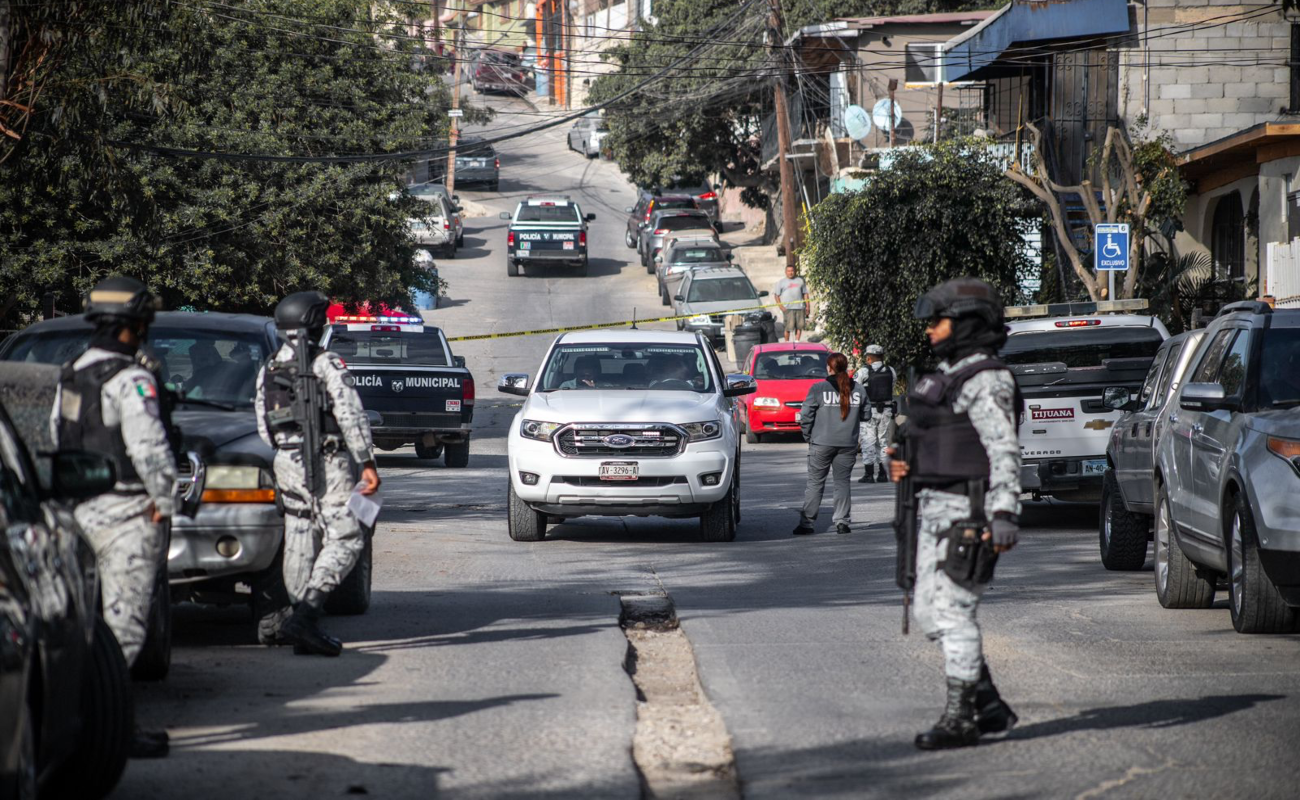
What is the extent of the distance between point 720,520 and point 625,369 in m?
1.83

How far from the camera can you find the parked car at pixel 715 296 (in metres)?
39.8

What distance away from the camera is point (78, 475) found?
5.01 metres

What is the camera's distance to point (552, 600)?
10672mm

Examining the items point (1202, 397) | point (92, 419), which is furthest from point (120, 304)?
point (1202, 397)

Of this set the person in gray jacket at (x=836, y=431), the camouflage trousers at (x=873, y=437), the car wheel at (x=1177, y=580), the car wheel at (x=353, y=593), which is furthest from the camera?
the camouflage trousers at (x=873, y=437)

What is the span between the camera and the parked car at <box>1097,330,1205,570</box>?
11.5 m

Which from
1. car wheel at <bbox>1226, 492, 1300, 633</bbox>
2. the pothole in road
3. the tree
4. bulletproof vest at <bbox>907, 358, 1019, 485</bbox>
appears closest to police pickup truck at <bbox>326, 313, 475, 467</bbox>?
the tree

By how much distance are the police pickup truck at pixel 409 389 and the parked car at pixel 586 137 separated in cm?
6087

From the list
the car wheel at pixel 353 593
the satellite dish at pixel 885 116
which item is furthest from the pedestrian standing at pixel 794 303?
the car wheel at pixel 353 593

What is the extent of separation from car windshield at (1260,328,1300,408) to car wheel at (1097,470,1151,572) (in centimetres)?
284

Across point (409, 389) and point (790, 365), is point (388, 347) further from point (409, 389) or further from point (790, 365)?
point (790, 365)

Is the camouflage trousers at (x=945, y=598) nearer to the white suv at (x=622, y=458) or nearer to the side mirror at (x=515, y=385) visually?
the white suv at (x=622, y=458)

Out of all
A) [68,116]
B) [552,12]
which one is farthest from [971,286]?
[552,12]

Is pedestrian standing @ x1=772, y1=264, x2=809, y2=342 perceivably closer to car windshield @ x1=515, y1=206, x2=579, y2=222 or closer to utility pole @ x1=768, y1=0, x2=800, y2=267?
utility pole @ x1=768, y1=0, x2=800, y2=267
